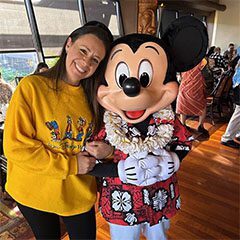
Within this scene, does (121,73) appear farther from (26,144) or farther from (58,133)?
(26,144)

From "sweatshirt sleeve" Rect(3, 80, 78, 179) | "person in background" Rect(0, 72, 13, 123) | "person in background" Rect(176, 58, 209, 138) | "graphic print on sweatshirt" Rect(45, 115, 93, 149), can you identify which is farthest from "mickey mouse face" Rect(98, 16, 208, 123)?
"person in background" Rect(176, 58, 209, 138)

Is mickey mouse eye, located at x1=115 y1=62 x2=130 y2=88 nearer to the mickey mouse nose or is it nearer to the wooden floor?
the mickey mouse nose

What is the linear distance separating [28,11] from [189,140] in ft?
10.7

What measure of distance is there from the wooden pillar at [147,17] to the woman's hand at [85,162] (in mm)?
1129

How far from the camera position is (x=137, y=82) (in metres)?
0.91

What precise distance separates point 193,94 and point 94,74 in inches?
101

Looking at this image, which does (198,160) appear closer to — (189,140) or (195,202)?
(195,202)

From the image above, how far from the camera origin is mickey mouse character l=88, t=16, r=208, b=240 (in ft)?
3.14

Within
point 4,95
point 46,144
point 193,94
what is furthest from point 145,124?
point 193,94

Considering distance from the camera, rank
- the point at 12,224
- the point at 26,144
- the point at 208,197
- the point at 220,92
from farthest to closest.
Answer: the point at 220,92 < the point at 208,197 < the point at 12,224 < the point at 26,144

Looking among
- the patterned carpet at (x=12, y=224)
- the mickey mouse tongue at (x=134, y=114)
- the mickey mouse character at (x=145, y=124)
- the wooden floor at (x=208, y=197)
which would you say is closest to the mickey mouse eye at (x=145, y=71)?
the mickey mouse character at (x=145, y=124)

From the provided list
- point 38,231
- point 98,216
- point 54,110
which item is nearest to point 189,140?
point 54,110

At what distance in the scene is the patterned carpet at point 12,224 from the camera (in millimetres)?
1745

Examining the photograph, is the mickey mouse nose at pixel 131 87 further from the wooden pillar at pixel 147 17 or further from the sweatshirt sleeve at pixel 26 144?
the wooden pillar at pixel 147 17
